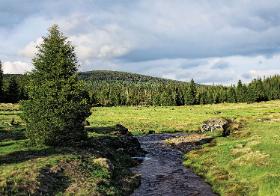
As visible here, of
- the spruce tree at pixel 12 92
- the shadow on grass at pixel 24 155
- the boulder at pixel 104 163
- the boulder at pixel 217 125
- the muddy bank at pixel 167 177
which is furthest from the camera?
the spruce tree at pixel 12 92

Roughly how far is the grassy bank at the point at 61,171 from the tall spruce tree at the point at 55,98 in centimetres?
152

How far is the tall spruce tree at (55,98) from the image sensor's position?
42.1 meters

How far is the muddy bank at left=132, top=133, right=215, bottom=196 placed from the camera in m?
35.6

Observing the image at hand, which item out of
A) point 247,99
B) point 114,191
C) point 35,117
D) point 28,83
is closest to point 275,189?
point 114,191

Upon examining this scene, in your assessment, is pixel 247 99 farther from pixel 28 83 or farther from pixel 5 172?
pixel 5 172

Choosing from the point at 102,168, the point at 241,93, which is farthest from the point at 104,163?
the point at 241,93

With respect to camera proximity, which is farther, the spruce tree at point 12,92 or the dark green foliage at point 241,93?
the dark green foliage at point 241,93

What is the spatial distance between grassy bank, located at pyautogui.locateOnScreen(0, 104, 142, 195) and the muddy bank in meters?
1.74

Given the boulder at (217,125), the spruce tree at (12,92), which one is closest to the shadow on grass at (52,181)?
the boulder at (217,125)

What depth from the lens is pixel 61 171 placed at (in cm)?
3397

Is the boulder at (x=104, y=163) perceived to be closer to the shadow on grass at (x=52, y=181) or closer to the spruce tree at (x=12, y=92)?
the shadow on grass at (x=52, y=181)

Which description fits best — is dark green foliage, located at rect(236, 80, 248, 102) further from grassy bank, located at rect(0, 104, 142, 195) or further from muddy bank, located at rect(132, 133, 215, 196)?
grassy bank, located at rect(0, 104, 142, 195)

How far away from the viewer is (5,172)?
30.6m

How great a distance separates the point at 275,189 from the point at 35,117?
80.6 ft
